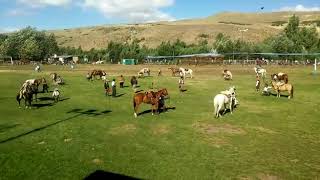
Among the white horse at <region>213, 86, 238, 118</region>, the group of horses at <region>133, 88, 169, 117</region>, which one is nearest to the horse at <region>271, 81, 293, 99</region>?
the white horse at <region>213, 86, 238, 118</region>

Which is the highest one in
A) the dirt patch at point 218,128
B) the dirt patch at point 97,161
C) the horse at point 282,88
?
the horse at point 282,88

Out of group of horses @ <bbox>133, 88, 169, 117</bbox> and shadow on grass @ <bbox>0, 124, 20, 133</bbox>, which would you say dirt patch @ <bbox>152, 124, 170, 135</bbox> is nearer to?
group of horses @ <bbox>133, 88, 169, 117</bbox>

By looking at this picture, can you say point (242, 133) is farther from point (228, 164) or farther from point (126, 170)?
point (126, 170)

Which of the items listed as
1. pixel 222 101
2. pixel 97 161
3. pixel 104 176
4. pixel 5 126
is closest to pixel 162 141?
pixel 97 161

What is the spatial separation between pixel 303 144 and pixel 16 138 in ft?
49.7

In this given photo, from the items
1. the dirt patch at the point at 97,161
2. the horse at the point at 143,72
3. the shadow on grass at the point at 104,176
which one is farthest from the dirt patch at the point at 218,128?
the horse at the point at 143,72

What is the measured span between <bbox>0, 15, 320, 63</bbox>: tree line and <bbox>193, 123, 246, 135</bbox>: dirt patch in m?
86.5

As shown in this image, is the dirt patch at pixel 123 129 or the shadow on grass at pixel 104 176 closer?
the shadow on grass at pixel 104 176

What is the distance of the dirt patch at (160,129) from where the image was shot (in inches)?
993

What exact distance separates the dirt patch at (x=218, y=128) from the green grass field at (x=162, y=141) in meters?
0.06

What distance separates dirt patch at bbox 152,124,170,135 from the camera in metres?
25.2

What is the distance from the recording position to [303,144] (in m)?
22.7

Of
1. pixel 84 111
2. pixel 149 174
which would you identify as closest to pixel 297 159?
pixel 149 174

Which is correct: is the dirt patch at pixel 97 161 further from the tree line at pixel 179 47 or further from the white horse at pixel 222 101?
the tree line at pixel 179 47
